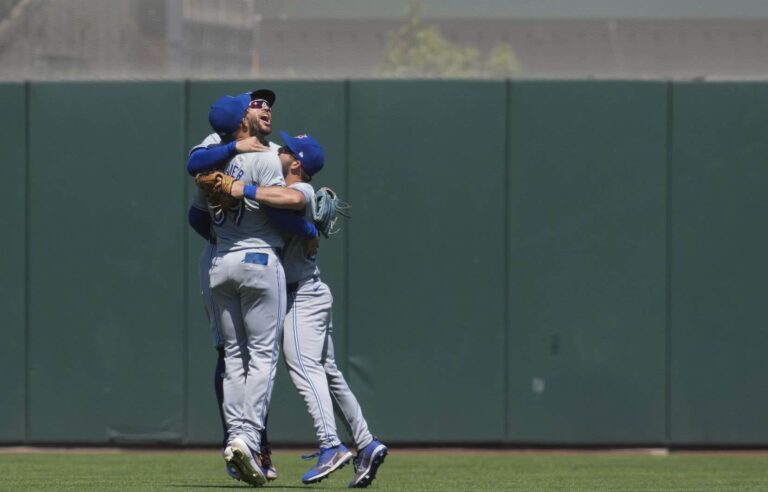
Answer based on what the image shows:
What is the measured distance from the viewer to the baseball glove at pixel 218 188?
627cm

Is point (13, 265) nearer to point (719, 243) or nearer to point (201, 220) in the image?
point (201, 220)

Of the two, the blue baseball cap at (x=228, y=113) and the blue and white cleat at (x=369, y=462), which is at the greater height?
the blue baseball cap at (x=228, y=113)

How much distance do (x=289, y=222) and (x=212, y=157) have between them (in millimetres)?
464

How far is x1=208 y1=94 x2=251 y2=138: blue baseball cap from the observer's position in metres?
6.45

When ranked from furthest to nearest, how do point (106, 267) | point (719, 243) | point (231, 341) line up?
point (106, 267) → point (719, 243) → point (231, 341)

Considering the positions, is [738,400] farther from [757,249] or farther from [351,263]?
[351,263]

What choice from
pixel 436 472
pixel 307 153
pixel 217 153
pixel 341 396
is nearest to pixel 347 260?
pixel 436 472

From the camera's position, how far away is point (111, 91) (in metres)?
10.0

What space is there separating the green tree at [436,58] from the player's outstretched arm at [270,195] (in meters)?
4.04

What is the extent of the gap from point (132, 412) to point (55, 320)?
87 centimetres

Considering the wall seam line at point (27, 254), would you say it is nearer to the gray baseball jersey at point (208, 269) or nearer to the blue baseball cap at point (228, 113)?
the gray baseball jersey at point (208, 269)

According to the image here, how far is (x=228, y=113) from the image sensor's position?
21.2ft

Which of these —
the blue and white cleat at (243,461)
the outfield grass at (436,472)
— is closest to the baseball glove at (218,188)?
the blue and white cleat at (243,461)

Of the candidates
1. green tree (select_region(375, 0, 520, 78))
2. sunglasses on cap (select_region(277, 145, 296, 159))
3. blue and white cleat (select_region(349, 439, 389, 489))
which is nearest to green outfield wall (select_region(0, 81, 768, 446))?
green tree (select_region(375, 0, 520, 78))
